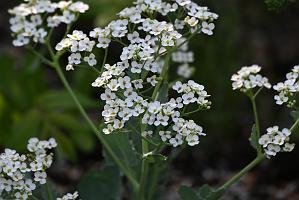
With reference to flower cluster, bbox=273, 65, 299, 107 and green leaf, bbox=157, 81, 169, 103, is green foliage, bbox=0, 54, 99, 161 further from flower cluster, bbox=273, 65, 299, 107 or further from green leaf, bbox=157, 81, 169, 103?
flower cluster, bbox=273, 65, 299, 107

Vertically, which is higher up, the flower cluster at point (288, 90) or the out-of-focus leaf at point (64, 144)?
the flower cluster at point (288, 90)

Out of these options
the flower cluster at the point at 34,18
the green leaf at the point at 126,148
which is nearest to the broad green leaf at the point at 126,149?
the green leaf at the point at 126,148

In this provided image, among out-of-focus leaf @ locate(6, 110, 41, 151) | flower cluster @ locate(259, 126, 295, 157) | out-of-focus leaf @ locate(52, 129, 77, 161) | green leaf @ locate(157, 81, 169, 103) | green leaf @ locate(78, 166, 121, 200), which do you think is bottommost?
out-of-focus leaf @ locate(52, 129, 77, 161)

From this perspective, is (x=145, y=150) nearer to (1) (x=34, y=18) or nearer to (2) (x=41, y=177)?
(2) (x=41, y=177)

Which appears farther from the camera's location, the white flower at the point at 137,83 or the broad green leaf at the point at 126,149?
the broad green leaf at the point at 126,149

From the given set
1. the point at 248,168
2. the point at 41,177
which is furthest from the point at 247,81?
the point at 41,177

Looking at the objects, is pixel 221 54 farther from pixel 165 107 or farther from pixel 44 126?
pixel 165 107

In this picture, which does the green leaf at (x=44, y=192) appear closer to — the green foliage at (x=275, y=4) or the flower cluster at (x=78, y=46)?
the flower cluster at (x=78, y=46)

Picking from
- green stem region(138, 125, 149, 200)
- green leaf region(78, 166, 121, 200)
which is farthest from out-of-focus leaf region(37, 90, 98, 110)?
green stem region(138, 125, 149, 200)
